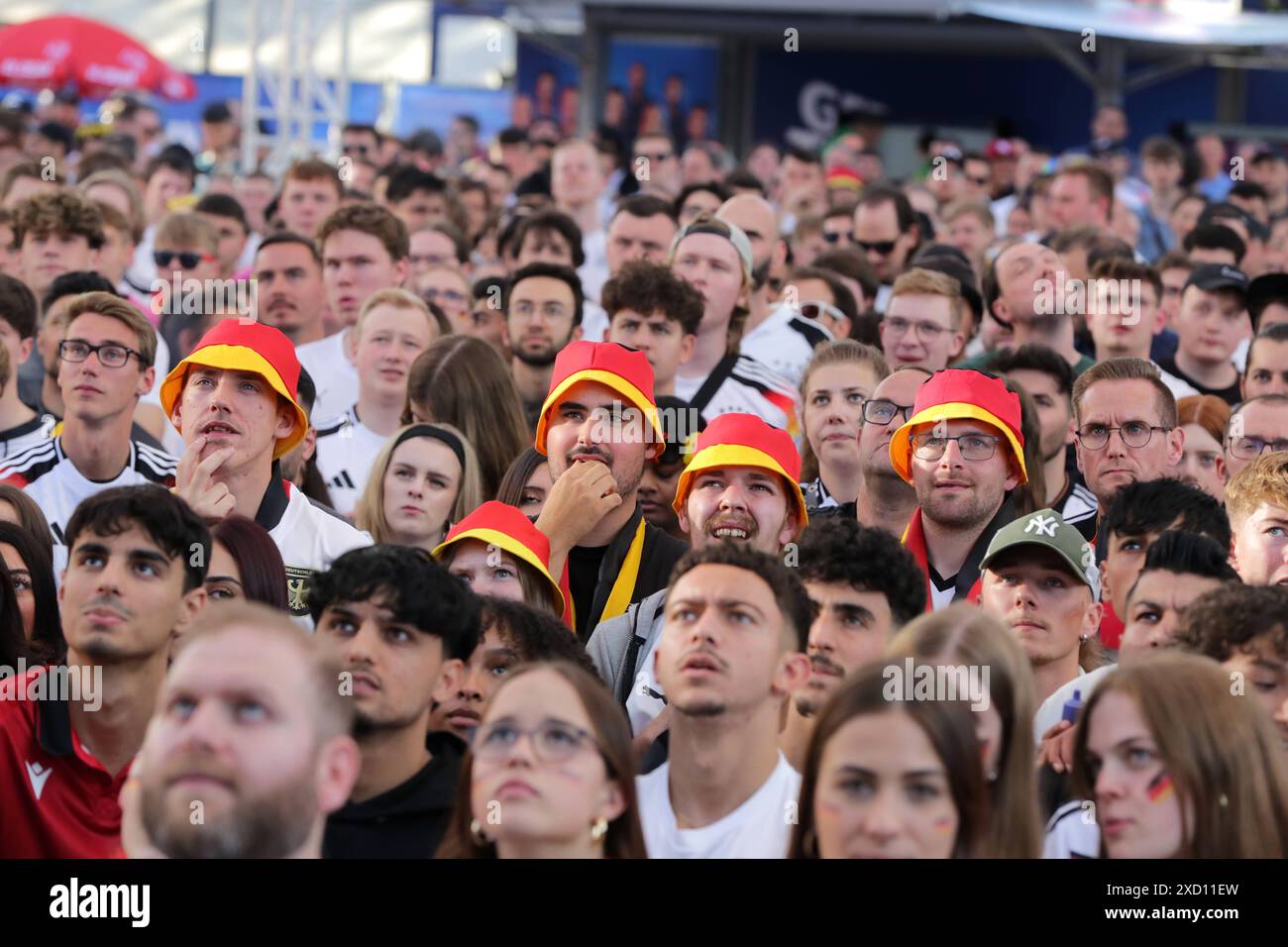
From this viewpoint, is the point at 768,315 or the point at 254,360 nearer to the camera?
the point at 254,360

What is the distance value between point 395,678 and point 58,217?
17.1 feet

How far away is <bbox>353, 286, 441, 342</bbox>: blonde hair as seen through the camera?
26.8 ft

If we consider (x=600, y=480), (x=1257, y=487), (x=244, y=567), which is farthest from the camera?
(x=600, y=480)

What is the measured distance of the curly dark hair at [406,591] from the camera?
4.97 metres

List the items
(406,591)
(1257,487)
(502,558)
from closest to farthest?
(406,591), (502,558), (1257,487)

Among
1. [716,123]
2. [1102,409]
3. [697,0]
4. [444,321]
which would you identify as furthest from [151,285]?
[716,123]

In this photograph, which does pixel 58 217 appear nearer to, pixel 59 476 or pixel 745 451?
pixel 59 476

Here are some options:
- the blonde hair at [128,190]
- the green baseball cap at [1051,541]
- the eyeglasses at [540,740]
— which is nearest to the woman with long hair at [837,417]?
the green baseball cap at [1051,541]

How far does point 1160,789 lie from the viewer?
13.7 feet

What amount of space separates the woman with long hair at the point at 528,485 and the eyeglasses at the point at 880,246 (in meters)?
4.67

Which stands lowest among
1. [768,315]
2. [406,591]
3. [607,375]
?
[406,591]

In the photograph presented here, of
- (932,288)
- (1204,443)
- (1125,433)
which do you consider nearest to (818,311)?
(932,288)

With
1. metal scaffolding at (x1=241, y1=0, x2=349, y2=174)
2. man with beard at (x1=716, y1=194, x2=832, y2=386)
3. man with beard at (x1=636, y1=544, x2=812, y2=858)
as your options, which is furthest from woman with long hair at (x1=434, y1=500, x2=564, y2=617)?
metal scaffolding at (x1=241, y1=0, x2=349, y2=174)

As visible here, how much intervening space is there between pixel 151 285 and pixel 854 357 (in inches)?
187
